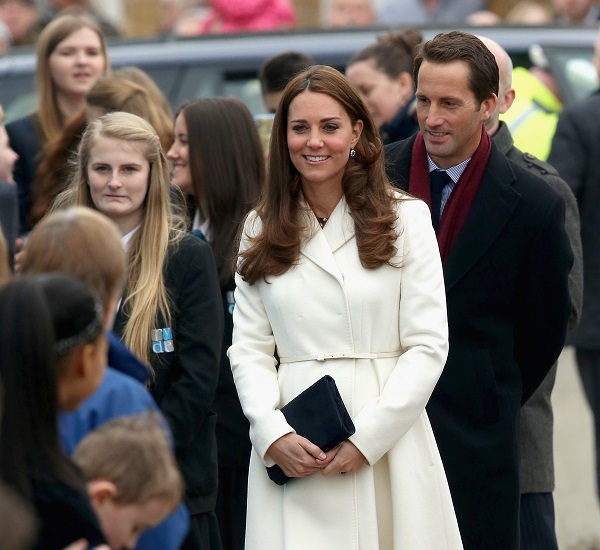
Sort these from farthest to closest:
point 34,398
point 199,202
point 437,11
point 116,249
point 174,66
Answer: point 437,11
point 174,66
point 199,202
point 116,249
point 34,398

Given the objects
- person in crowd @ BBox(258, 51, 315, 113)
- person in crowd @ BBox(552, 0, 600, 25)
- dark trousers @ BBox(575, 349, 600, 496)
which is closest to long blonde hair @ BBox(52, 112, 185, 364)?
person in crowd @ BBox(258, 51, 315, 113)

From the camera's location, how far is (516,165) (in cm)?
468

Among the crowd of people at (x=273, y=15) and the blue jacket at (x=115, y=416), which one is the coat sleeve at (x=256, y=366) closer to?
the blue jacket at (x=115, y=416)

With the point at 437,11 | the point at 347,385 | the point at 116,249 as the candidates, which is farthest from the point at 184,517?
the point at 437,11

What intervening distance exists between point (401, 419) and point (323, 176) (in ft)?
2.54

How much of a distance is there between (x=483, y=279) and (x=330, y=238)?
0.61 metres

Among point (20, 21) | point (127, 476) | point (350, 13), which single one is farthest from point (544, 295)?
point (20, 21)

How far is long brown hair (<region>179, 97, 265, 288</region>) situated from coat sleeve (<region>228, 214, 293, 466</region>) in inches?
38.2

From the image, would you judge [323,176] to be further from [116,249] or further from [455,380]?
[116,249]

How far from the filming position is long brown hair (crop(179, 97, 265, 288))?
5297 mm

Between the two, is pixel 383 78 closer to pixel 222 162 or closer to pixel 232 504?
pixel 222 162

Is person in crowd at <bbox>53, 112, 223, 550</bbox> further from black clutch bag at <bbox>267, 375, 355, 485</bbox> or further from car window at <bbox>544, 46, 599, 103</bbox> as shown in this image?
car window at <bbox>544, 46, 599, 103</bbox>

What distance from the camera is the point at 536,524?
16.4 feet

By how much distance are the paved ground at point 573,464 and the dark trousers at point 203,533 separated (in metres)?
3.02
